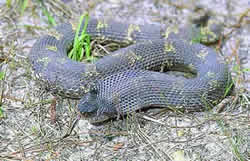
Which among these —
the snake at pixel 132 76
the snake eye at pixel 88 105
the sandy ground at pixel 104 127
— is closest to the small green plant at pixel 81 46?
the snake at pixel 132 76

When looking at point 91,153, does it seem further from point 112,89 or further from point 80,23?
point 80,23

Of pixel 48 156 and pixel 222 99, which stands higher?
pixel 222 99

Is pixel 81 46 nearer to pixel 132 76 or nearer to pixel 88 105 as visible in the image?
pixel 132 76

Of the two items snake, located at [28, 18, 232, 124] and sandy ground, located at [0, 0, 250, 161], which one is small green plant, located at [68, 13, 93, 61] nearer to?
snake, located at [28, 18, 232, 124]

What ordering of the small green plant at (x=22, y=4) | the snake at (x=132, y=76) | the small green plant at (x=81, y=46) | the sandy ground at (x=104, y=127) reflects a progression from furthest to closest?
the small green plant at (x=22, y=4) → the small green plant at (x=81, y=46) → the snake at (x=132, y=76) → the sandy ground at (x=104, y=127)

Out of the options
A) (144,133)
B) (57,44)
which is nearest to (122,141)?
(144,133)

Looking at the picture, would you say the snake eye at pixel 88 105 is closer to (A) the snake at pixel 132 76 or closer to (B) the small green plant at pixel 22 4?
(A) the snake at pixel 132 76
